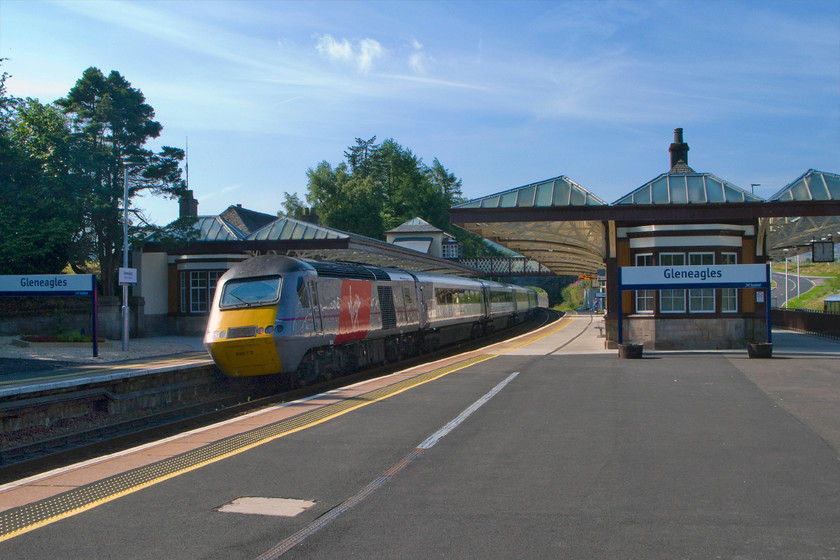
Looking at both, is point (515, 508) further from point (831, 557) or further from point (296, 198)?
point (296, 198)

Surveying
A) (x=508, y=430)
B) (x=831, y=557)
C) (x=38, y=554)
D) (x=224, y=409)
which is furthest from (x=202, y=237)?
(x=831, y=557)

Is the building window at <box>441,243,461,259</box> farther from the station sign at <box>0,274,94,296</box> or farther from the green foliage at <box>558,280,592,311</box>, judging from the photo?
the station sign at <box>0,274,94,296</box>

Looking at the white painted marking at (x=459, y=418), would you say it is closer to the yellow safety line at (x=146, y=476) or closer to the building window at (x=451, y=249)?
the yellow safety line at (x=146, y=476)

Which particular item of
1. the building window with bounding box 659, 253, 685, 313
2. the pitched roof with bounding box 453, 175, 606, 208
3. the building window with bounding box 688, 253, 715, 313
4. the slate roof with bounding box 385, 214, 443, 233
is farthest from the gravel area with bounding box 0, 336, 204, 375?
the slate roof with bounding box 385, 214, 443, 233

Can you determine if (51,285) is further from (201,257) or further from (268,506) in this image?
(268,506)

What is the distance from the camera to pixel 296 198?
90375 mm

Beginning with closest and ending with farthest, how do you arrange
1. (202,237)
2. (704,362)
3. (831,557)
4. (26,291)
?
(831,557)
(704,362)
(26,291)
(202,237)

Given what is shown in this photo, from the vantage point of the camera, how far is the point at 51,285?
21828 millimetres

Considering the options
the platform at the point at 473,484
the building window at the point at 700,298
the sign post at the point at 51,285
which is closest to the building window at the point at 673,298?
the building window at the point at 700,298

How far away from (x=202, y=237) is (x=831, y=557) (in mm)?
30837

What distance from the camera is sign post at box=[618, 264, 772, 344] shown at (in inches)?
747

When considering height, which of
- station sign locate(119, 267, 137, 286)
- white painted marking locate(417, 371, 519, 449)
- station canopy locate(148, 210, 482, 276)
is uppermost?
station canopy locate(148, 210, 482, 276)

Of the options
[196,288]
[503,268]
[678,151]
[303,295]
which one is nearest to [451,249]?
[503,268]

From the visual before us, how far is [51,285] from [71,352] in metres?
2.59
